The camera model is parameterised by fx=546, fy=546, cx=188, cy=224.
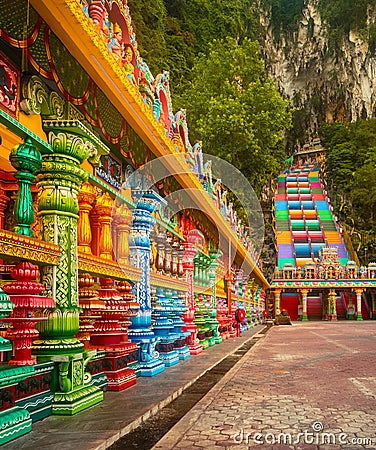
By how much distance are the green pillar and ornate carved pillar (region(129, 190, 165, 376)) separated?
1890mm

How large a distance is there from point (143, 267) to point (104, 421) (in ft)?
9.06

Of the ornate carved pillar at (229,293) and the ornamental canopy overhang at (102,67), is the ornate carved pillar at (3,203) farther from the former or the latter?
the ornate carved pillar at (229,293)

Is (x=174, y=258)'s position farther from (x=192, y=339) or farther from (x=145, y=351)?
(x=145, y=351)

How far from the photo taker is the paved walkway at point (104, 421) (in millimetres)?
2635

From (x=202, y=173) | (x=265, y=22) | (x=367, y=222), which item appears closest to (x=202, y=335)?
(x=202, y=173)

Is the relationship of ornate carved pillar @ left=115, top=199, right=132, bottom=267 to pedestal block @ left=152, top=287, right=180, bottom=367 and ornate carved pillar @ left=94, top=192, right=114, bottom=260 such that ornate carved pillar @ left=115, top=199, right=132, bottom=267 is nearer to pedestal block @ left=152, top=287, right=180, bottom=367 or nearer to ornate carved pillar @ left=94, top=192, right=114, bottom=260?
ornate carved pillar @ left=94, top=192, right=114, bottom=260

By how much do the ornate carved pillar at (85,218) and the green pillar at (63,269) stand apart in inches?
34.0

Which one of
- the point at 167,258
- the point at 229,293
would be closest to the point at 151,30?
the point at 229,293

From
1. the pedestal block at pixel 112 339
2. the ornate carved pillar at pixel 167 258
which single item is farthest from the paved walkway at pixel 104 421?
the ornate carved pillar at pixel 167 258

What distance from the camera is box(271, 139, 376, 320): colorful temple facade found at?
1230 inches

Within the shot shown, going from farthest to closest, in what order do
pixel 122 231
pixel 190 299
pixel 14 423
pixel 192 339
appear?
pixel 190 299 < pixel 192 339 < pixel 122 231 < pixel 14 423

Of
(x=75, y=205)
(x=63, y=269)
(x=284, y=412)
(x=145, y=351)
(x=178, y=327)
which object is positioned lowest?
(x=284, y=412)

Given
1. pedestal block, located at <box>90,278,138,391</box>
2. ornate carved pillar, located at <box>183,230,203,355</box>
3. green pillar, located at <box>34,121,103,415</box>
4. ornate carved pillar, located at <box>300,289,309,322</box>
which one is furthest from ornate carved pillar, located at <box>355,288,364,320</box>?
green pillar, located at <box>34,121,103,415</box>

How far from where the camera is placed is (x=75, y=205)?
11.9 feet
